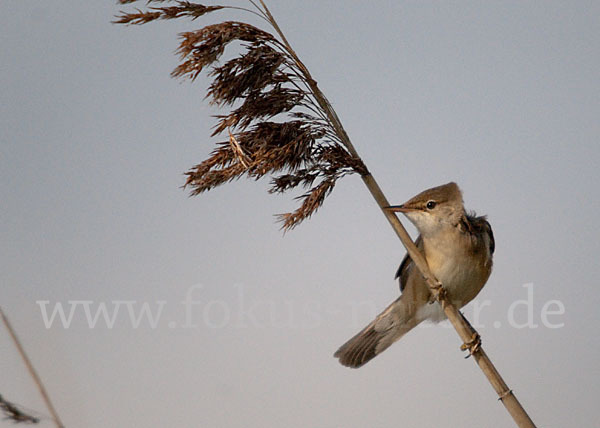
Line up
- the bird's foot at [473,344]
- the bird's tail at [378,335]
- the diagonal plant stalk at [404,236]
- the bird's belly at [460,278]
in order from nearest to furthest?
the diagonal plant stalk at [404,236], the bird's foot at [473,344], the bird's belly at [460,278], the bird's tail at [378,335]

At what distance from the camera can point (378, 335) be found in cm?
350

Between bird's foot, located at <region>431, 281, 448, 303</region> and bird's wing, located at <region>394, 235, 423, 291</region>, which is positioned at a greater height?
bird's wing, located at <region>394, 235, 423, 291</region>

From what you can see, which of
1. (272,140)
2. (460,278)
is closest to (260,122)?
(272,140)

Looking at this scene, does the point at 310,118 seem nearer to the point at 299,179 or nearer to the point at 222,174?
the point at 299,179

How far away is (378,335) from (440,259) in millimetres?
716

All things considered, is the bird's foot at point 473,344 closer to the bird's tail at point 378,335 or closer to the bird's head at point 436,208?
the bird's head at point 436,208

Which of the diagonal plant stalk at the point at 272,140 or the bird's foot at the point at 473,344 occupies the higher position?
the diagonal plant stalk at the point at 272,140

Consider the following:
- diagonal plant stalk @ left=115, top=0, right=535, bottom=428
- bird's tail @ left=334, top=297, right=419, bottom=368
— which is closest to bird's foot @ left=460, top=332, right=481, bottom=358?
diagonal plant stalk @ left=115, top=0, right=535, bottom=428

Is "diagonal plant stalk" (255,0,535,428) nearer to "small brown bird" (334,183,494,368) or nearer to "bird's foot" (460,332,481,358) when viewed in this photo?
"bird's foot" (460,332,481,358)

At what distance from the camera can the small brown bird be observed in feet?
10.1

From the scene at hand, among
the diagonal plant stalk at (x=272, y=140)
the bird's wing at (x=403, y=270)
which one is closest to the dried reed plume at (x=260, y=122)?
the diagonal plant stalk at (x=272, y=140)

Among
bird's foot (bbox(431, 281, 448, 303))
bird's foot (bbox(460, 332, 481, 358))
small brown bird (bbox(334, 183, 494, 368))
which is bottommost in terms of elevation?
bird's foot (bbox(460, 332, 481, 358))

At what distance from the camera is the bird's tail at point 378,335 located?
340 centimetres

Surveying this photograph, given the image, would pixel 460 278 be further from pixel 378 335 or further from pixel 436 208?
pixel 378 335
